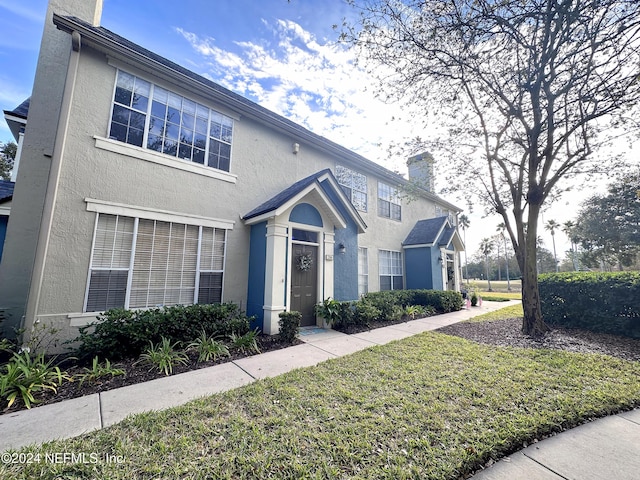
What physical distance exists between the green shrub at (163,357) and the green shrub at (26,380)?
44.9 inches

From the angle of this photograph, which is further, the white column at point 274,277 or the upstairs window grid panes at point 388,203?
the upstairs window grid panes at point 388,203

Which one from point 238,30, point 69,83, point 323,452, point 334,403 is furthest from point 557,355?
point 69,83

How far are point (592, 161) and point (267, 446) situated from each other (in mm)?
11902

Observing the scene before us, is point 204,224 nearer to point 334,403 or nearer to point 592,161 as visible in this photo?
point 334,403

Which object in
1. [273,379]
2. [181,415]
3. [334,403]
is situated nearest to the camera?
[181,415]

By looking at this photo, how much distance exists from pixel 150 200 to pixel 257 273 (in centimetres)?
337

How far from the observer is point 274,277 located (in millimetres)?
7332

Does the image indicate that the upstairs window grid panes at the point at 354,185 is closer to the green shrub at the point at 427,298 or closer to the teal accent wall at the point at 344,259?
the teal accent wall at the point at 344,259

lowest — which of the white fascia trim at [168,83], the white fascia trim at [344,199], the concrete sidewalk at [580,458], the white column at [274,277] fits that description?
the concrete sidewalk at [580,458]

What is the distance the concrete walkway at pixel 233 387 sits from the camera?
2.55m

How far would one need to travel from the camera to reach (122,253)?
6.17 metres

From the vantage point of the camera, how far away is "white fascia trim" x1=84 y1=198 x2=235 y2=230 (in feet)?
19.6

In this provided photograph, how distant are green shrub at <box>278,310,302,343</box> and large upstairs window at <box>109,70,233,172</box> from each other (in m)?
4.89

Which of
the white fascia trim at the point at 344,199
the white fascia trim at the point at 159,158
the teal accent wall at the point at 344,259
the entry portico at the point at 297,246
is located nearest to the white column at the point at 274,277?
the entry portico at the point at 297,246
